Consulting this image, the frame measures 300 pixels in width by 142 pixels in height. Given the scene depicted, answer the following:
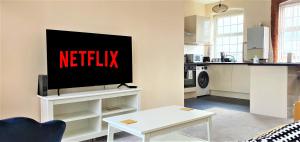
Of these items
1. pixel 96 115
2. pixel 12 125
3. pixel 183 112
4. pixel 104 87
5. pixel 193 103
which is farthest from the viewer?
pixel 193 103

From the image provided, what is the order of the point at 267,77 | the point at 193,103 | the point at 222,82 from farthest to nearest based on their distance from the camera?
the point at 222,82 → the point at 193,103 → the point at 267,77

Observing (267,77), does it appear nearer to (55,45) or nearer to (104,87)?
(104,87)

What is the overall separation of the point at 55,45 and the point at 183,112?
1.61 metres

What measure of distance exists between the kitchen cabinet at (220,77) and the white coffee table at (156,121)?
155 inches

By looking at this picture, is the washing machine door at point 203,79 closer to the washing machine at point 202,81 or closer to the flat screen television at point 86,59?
the washing machine at point 202,81

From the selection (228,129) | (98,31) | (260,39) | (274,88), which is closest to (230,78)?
(260,39)

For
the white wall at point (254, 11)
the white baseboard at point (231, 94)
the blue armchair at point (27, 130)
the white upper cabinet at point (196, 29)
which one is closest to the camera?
the blue armchair at point (27, 130)

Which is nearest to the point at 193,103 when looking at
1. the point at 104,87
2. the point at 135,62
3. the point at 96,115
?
the point at 135,62

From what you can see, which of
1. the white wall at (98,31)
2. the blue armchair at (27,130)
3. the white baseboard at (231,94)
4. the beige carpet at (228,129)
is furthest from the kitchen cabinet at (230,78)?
the blue armchair at (27,130)

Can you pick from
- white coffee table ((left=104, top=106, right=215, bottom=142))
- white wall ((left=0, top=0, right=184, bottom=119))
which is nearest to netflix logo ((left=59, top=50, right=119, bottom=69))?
white wall ((left=0, top=0, right=184, bottom=119))

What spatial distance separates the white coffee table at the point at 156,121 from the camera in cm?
214

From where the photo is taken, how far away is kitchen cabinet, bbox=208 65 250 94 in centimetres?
619

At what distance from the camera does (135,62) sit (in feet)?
12.9

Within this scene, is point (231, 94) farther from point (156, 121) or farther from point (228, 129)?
point (156, 121)
